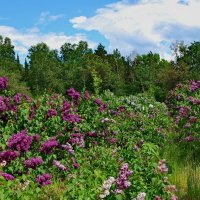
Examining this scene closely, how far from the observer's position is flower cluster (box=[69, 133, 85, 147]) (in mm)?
9148

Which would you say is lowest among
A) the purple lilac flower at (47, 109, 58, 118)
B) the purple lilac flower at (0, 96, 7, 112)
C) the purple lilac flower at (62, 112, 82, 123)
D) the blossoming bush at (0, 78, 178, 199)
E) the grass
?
the grass

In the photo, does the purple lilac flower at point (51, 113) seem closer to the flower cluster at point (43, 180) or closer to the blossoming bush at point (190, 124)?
the flower cluster at point (43, 180)

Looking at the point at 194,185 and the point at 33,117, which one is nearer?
the point at 194,185

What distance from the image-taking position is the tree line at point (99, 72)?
42.9 meters

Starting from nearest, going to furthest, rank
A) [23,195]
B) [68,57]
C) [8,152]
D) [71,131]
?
[23,195]
[8,152]
[71,131]
[68,57]

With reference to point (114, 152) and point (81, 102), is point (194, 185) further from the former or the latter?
point (81, 102)

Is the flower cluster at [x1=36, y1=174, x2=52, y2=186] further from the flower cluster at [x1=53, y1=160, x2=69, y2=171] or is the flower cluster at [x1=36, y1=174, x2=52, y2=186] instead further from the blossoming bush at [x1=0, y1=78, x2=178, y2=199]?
the flower cluster at [x1=53, y1=160, x2=69, y2=171]

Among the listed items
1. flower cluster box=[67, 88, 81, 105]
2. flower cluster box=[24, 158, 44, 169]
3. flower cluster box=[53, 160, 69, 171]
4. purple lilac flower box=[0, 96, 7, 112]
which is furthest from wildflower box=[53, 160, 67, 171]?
flower cluster box=[67, 88, 81, 105]

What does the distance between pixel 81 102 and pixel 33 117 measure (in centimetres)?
216

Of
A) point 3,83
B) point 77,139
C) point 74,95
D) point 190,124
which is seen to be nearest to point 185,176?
point 77,139

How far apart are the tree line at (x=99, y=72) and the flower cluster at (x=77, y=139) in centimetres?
2488

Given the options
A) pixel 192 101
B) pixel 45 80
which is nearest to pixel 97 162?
pixel 192 101

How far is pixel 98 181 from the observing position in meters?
6.16

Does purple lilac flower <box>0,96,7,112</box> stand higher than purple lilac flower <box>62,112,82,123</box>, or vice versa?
purple lilac flower <box>0,96,7,112</box>
